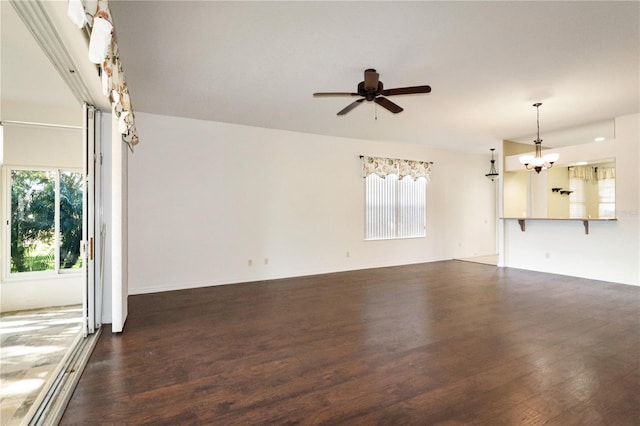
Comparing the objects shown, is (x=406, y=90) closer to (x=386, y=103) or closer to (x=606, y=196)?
(x=386, y=103)

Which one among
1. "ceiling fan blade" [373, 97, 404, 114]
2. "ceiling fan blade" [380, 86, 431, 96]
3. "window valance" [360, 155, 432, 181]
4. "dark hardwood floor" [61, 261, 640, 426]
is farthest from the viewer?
"window valance" [360, 155, 432, 181]

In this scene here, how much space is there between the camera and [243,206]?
531cm

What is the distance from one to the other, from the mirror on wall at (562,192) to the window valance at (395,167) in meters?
1.68

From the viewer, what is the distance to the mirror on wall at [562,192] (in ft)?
22.8

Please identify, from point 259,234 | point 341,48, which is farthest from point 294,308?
point 341,48

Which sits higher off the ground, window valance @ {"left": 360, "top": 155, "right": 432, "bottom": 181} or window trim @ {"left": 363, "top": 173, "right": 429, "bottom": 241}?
window valance @ {"left": 360, "top": 155, "right": 432, "bottom": 181}

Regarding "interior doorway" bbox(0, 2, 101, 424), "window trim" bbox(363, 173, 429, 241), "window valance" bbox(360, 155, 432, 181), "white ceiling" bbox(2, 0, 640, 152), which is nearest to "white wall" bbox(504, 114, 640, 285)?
"white ceiling" bbox(2, 0, 640, 152)

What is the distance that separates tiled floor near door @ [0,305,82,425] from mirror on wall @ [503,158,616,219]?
24.4ft

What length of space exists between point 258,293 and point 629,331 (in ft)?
13.8

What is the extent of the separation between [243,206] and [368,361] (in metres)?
3.54

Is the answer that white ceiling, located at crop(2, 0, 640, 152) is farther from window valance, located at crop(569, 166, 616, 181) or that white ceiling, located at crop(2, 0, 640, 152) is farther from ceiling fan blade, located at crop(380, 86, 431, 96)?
window valance, located at crop(569, 166, 616, 181)

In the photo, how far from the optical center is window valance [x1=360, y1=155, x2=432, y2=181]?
645 cm

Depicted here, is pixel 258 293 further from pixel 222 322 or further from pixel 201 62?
pixel 201 62

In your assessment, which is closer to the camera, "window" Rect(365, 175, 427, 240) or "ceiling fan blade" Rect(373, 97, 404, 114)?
"ceiling fan blade" Rect(373, 97, 404, 114)
